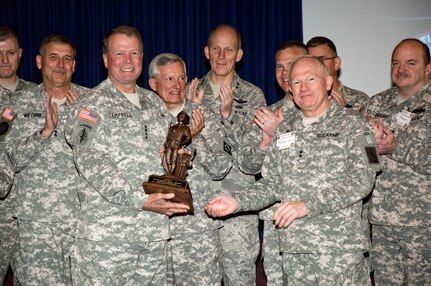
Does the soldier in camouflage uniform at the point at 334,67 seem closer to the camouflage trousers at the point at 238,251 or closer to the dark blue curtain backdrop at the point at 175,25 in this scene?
the camouflage trousers at the point at 238,251

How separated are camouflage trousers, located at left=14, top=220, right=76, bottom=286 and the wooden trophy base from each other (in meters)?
1.09

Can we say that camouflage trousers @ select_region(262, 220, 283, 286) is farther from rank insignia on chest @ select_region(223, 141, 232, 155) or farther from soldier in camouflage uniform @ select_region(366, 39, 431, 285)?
soldier in camouflage uniform @ select_region(366, 39, 431, 285)

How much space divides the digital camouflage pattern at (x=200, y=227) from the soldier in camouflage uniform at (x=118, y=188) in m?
0.42

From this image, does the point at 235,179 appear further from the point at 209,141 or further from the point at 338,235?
the point at 338,235

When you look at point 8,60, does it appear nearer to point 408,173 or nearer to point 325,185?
point 325,185

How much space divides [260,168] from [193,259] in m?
0.78

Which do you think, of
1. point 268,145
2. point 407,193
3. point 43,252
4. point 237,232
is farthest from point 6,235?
point 407,193

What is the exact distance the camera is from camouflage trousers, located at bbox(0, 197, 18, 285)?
4.09 meters

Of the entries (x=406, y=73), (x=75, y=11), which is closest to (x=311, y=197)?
(x=406, y=73)

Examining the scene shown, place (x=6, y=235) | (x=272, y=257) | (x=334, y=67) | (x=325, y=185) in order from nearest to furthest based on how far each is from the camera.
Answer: (x=325, y=185)
(x=272, y=257)
(x=6, y=235)
(x=334, y=67)

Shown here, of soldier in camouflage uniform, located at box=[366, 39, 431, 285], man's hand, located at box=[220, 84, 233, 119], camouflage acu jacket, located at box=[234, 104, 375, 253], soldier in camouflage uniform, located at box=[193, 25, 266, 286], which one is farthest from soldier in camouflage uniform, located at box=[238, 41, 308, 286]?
soldier in camouflage uniform, located at box=[366, 39, 431, 285]

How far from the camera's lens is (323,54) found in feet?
14.5

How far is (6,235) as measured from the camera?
4.11 m

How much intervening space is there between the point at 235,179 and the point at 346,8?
3.01 m
